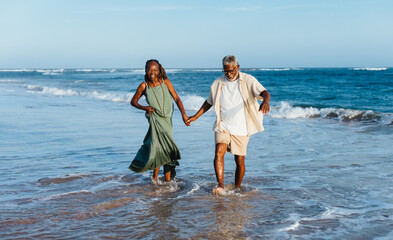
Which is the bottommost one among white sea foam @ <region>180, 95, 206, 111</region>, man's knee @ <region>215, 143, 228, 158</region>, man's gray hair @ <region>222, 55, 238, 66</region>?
white sea foam @ <region>180, 95, 206, 111</region>

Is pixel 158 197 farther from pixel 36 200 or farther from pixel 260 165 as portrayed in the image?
pixel 260 165

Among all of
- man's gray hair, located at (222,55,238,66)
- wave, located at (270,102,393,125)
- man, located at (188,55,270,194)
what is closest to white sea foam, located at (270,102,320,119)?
wave, located at (270,102,393,125)

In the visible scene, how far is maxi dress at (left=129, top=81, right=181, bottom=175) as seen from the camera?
221 inches

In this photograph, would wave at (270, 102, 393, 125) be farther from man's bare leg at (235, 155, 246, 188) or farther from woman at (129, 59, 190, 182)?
woman at (129, 59, 190, 182)

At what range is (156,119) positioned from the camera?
5.64 meters

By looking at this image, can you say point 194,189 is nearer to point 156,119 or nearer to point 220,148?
point 220,148

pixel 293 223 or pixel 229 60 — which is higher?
pixel 229 60

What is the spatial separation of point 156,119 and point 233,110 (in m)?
1.11

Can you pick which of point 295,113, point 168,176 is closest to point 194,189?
point 168,176

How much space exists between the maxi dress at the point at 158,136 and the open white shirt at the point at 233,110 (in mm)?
860

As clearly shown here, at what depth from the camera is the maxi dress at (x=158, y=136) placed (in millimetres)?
5602

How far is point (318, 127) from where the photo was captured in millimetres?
12008

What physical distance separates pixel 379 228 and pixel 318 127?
8.15m

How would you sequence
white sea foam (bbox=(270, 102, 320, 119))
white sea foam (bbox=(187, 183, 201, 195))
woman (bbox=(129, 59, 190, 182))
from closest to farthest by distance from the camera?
white sea foam (bbox=(187, 183, 201, 195)) < woman (bbox=(129, 59, 190, 182)) < white sea foam (bbox=(270, 102, 320, 119))
